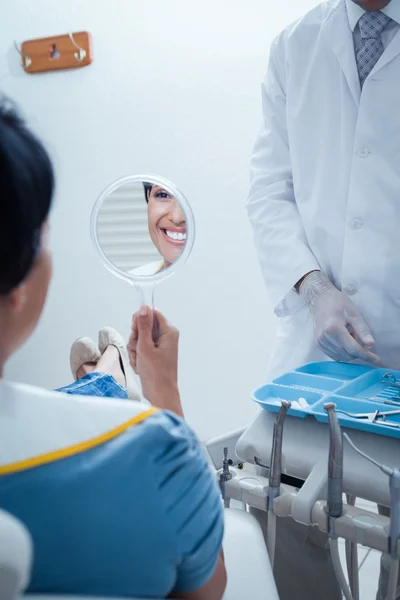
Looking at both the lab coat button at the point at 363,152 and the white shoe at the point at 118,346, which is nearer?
the lab coat button at the point at 363,152

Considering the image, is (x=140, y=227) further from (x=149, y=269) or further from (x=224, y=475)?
(x=224, y=475)

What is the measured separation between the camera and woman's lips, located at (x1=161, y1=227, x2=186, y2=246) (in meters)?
1.02

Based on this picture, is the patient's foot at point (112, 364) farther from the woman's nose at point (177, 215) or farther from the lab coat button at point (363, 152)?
the lab coat button at point (363, 152)

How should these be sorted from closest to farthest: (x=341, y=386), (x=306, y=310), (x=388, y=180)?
(x=341, y=386)
(x=388, y=180)
(x=306, y=310)

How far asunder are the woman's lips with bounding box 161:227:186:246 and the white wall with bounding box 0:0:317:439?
1378mm

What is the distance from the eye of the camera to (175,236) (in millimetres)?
1056

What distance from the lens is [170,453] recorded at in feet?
1.71

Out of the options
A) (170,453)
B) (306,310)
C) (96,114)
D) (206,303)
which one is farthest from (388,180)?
(96,114)

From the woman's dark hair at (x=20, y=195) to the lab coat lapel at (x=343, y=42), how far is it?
35.0 inches

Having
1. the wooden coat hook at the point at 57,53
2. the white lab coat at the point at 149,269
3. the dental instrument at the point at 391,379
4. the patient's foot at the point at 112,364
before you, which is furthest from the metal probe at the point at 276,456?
the wooden coat hook at the point at 57,53

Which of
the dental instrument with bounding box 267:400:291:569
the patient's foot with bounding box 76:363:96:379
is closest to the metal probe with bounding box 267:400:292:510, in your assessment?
the dental instrument with bounding box 267:400:291:569

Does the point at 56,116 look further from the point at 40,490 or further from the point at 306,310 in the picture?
the point at 40,490

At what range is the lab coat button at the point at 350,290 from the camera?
1198 millimetres

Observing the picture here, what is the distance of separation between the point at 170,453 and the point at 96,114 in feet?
7.62
